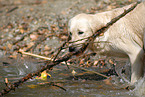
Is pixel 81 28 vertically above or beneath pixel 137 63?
above

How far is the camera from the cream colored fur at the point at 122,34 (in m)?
3.99

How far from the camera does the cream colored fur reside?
3986mm

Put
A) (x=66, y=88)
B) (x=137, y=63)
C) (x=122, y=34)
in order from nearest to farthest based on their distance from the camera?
(x=66, y=88) → (x=137, y=63) → (x=122, y=34)

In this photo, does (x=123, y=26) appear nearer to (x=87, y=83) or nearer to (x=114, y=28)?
(x=114, y=28)

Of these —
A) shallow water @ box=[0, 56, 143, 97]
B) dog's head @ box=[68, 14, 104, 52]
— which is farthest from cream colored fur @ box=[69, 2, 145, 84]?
shallow water @ box=[0, 56, 143, 97]

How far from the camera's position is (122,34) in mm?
4188

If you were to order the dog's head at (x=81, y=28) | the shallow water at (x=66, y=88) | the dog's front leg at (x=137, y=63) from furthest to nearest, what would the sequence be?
1. the dog's head at (x=81, y=28)
2. the dog's front leg at (x=137, y=63)
3. the shallow water at (x=66, y=88)

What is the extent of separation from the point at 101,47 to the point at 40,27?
4387 mm

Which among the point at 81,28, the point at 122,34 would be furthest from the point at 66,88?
the point at 122,34

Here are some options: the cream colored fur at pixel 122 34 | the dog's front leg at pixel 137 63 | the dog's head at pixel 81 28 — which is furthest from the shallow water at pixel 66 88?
the dog's head at pixel 81 28

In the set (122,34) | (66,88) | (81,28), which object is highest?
(81,28)

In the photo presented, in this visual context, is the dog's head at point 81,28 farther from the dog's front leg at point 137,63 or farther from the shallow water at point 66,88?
the dog's front leg at point 137,63

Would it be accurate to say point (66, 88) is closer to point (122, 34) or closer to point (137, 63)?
point (137, 63)

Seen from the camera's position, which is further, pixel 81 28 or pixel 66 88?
pixel 81 28
